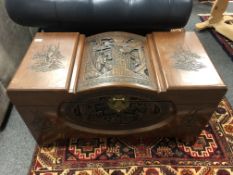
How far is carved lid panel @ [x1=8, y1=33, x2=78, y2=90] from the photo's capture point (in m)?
0.81

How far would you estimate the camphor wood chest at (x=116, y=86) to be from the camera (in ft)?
2.69

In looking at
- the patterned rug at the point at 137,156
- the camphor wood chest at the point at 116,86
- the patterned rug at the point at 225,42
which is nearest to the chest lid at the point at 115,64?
the camphor wood chest at the point at 116,86

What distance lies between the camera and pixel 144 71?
91 cm

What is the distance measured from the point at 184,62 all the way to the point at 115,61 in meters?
0.32

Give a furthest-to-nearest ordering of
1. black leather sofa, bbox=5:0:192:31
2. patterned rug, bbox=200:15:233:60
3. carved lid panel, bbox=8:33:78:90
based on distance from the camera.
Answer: patterned rug, bbox=200:15:233:60 → black leather sofa, bbox=5:0:192:31 → carved lid panel, bbox=8:33:78:90

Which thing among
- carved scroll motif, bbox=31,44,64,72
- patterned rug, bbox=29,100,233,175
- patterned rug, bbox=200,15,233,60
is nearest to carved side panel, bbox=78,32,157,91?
carved scroll motif, bbox=31,44,64,72

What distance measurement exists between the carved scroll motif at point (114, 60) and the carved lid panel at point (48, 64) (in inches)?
3.0

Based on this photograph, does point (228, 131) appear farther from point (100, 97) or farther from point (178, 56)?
point (100, 97)

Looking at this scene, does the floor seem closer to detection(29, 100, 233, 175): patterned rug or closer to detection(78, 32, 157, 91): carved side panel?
detection(29, 100, 233, 175): patterned rug

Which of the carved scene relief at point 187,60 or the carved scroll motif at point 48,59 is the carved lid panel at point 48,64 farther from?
the carved scene relief at point 187,60

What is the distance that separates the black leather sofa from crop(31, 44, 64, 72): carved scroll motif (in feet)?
0.65

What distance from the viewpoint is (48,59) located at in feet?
3.02

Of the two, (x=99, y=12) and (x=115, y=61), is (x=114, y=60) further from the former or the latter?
(x=99, y=12)

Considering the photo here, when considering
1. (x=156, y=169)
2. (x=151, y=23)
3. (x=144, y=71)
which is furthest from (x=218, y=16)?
(x=156, y=169)
